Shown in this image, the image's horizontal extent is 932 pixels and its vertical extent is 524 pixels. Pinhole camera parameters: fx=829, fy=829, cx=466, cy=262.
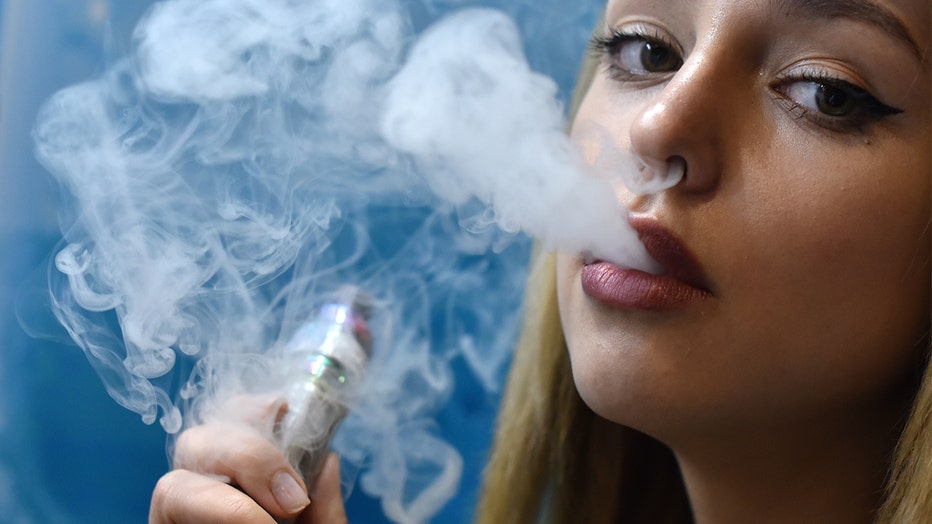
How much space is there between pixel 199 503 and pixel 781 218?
0.63 metres

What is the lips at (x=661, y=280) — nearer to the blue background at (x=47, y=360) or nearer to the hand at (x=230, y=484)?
the hand at (x=230, y=484)

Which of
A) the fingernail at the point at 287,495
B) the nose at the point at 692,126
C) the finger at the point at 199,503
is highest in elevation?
the nose at the point at 692,126

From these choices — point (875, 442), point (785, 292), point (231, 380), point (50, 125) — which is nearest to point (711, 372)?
point (785, 292)

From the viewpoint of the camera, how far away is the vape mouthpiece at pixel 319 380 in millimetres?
908

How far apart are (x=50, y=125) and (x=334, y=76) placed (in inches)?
14.5

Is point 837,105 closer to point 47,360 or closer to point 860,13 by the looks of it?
point 860,13

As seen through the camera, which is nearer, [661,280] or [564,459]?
[661,280]

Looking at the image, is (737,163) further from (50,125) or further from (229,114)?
(50,125)

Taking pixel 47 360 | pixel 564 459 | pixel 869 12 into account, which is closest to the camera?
pixel 869 12

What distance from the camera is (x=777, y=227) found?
0.77m

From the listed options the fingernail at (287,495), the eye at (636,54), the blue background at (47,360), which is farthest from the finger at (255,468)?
the eye at (636,54)

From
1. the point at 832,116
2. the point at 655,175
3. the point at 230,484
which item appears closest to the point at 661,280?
the point at 655,175

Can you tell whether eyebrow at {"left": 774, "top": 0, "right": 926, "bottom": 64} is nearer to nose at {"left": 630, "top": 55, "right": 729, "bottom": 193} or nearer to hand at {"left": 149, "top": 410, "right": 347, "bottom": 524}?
nose at {"left": 630, "top": 55, "right": 729, "bottom": 193}

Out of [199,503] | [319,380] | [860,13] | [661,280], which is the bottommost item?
[199,503]
